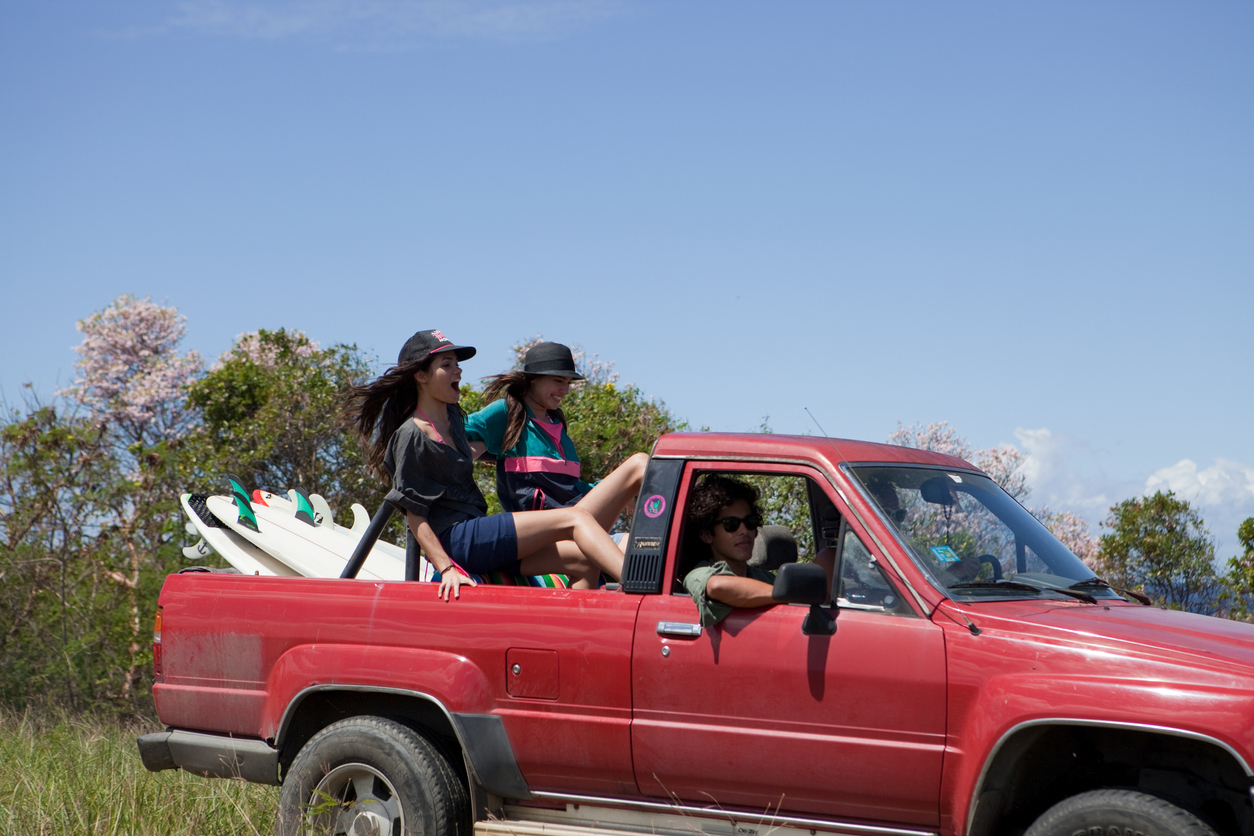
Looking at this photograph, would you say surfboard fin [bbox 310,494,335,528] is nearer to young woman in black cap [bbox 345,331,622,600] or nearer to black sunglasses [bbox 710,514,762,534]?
young woman in black cap [bbox 345,331,622,600]

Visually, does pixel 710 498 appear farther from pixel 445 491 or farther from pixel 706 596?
pixel 445 491

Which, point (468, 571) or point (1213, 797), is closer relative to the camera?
point (1213, 797)

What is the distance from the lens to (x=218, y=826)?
5.37 meters

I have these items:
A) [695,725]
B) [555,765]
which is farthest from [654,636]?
[555,765]

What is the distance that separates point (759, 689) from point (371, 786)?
1.78 meters

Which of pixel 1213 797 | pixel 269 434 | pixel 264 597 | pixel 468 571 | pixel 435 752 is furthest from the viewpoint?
pixel 269 434

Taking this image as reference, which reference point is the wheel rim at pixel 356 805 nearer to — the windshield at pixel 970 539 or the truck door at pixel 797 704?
the truck door at pixel 797 704

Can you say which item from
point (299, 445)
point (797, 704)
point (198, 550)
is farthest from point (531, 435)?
point (299, 445)

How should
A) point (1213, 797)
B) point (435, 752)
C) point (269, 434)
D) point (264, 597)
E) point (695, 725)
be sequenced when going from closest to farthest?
point (1213, 797), point (695, 725), point (435, 752), point (264, 597), point (269, 434)

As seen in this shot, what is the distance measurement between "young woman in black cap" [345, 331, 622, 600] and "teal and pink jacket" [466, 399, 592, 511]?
213mm

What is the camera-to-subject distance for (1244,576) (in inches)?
523

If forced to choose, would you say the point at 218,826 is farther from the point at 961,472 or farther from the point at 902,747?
the point at 961,472

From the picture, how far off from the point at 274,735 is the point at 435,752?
0.76 m

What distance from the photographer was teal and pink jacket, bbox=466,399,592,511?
19.5 ft
